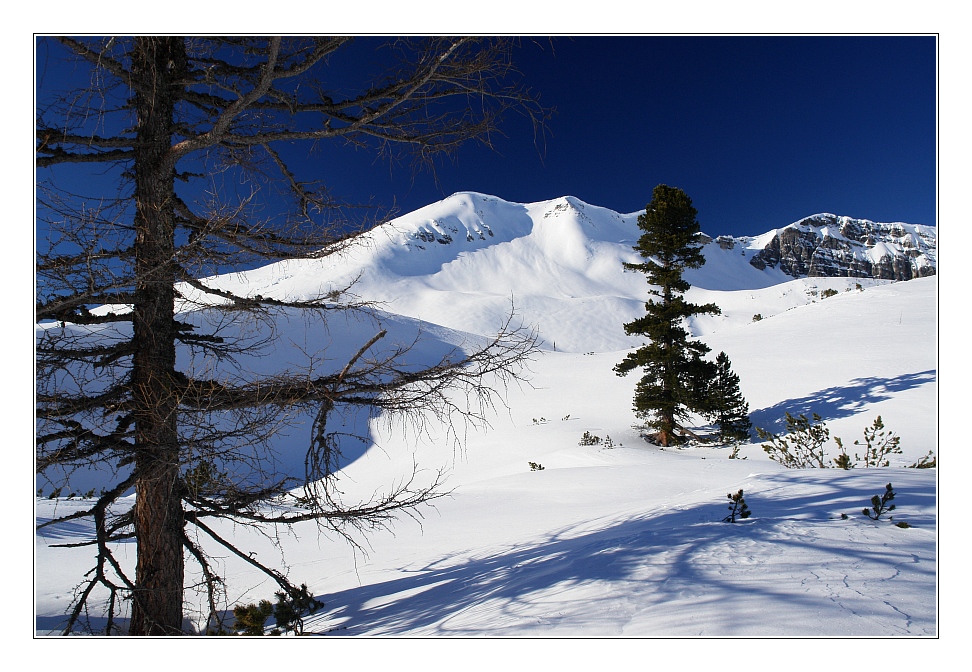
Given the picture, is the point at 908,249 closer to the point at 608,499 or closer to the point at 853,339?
the point at 853,339

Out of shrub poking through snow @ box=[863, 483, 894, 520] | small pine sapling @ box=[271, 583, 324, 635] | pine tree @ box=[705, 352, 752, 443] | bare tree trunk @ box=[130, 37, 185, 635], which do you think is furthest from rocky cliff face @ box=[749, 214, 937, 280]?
bare tree trunk @ box=[130, 37, 185, 635]

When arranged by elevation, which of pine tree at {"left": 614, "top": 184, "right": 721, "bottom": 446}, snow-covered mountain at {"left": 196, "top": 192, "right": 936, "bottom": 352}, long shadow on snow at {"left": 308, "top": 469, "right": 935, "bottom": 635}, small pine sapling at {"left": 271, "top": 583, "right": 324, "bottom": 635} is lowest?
small pine sapling at {"left": 271, "top": 583, "right": 324, "bottom": 635}

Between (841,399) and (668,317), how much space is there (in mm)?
4249

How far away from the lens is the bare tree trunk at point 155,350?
2484 millimetres

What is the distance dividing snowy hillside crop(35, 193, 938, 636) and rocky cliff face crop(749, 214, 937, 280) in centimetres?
6599

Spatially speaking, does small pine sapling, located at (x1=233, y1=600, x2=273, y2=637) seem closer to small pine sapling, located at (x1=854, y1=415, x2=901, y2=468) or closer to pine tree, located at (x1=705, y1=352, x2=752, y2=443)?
small pine sapling, located at (x1=854, y1=415, x2=901, y2=468)

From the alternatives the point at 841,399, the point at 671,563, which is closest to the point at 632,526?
the point at 671,563

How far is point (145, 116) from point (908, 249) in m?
79.1

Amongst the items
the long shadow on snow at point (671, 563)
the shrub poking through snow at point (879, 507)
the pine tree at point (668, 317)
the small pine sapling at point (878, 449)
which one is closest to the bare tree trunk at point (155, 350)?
the long shadow on snow at point (671, 563)

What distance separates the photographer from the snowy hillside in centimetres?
195

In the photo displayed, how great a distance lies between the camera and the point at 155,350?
102 inches

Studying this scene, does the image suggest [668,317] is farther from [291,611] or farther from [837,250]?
[837,250]

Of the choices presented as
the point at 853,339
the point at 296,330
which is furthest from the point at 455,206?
the point at 853,339

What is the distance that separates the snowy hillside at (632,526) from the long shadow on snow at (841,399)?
0.19 ft
